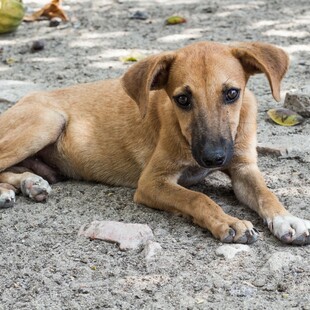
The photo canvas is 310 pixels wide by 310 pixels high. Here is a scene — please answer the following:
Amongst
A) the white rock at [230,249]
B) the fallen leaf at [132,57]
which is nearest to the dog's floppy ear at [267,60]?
the white rock at [230,249]

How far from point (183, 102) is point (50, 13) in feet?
19.3

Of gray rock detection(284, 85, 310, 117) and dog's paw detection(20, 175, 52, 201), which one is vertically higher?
dog's paw detection(20, 175, 52, 201)

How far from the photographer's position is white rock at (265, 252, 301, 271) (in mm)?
4469

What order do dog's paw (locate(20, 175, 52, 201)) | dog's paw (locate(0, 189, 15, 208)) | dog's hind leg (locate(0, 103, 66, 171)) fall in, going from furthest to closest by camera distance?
dog's hind leg (locate(0, 103, 66, 171))
dog's paw (locate(20, 175, 52, 201))
dog's paw (locate(0, 189, 15, 208))

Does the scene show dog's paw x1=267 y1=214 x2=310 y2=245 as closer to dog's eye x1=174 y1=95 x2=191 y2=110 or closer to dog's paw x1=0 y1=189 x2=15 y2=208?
dog's eye x1=174 y1=95 x2=191 y2=110

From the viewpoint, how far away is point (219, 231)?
4.81 meters

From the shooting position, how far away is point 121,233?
4926 mm

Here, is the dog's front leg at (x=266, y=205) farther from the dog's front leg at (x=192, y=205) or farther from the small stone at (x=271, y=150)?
the small stone at (x=271, y=150)

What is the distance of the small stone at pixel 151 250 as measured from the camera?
468cm

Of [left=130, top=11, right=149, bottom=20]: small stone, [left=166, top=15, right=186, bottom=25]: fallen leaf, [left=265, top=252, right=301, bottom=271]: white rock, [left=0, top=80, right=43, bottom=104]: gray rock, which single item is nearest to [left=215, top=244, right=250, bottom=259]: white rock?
[left=265, top=252, right=301, bottom=271]: white rock

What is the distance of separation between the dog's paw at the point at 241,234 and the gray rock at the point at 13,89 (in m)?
3.46

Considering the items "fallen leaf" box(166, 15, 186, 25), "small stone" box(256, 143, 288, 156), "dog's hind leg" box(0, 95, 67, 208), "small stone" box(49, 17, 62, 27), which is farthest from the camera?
"small stone" box(49, 17, 62, 27)

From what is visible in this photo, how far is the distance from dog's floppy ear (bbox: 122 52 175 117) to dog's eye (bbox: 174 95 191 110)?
204 mm

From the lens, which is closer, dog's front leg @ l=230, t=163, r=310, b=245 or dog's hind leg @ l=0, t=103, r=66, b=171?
dog's front leg @ l=230, t=163, r=310, b=245
